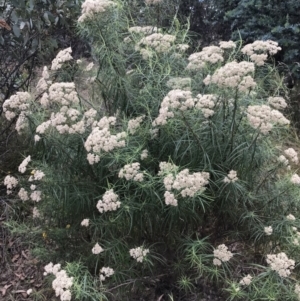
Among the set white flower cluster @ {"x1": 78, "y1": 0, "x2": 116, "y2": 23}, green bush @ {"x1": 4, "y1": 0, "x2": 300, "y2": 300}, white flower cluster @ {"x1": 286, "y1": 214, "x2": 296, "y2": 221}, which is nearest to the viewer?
green bush @ {"x1": 4, "y1": 0, "x2": 300, "y2": 300}

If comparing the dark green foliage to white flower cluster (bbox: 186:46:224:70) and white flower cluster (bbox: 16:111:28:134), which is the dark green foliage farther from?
white flower cluster (bbox: 16:111:28:134)

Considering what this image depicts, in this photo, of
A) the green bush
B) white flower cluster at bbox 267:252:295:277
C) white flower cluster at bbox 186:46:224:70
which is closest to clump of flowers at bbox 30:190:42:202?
the green bush

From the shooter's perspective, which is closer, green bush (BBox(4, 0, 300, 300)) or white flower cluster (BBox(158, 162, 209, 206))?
white flower cluster (BBox(158, 162, 209, 206))

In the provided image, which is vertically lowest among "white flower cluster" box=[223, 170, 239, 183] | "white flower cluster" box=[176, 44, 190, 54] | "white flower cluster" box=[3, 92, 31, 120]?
"white flower cluster" box=[223, 170, 239, 183]

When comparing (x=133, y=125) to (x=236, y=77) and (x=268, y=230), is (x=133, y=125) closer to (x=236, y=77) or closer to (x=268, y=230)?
(x=236, y=77)

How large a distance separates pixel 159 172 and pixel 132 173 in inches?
6.1

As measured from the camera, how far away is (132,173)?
2602 mm

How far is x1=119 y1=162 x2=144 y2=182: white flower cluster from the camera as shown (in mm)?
2570

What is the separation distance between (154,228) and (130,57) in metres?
1.20

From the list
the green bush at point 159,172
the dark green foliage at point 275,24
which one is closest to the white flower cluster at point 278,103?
the green bush at point 159,172

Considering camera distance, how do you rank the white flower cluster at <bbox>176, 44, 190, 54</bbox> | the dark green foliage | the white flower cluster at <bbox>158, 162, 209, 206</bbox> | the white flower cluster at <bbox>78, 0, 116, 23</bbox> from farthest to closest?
the dark green foliage → the white flower cluster at <bbox>176, 44, 190, 54</bbox> → the white flower cluster at <bbox>78, 0, 116, 23</bbox> → the white flower cluster at <bbox>158, 162, 209, 206</bbox>

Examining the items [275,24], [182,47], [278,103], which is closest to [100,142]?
[182,47]

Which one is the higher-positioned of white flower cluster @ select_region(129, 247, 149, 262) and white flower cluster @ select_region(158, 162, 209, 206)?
white flower cluster @ select_region(158, 162, 209, 206)

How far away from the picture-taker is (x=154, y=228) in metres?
2.99
